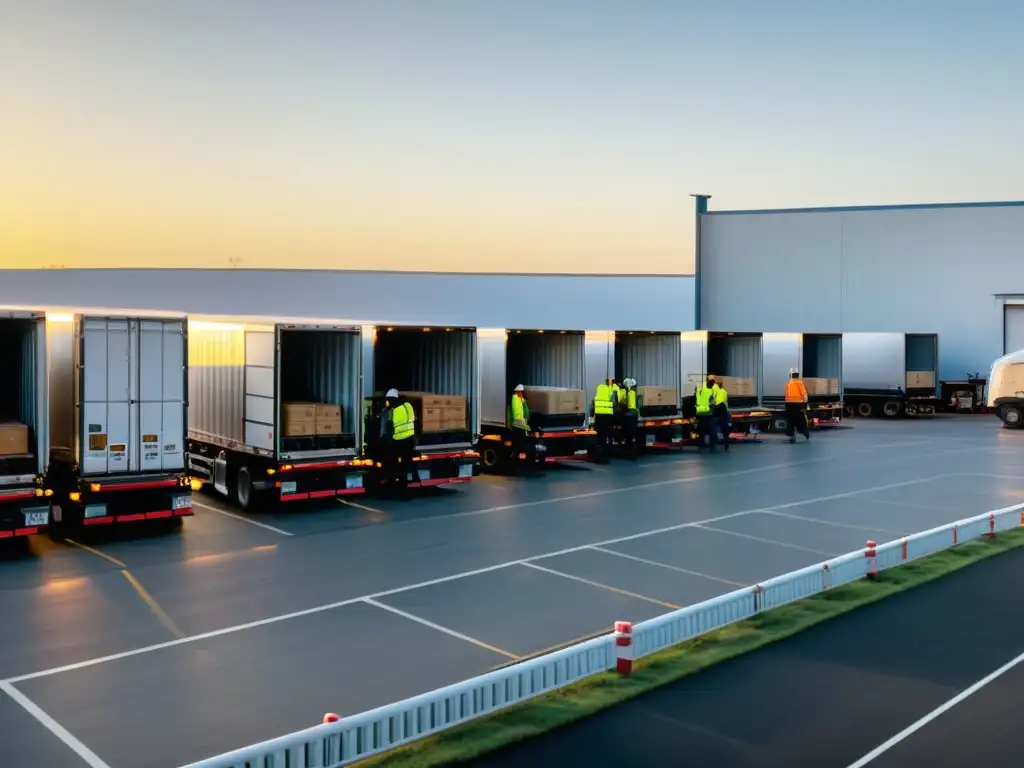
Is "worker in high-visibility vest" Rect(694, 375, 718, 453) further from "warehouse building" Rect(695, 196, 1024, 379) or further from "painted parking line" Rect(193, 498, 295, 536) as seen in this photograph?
"warehouse building" Rect(695, 196, 1024, 379)

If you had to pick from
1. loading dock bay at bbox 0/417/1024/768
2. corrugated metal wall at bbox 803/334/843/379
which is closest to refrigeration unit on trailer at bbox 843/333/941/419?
corrugated metal wall at bbox 803/334/843/379

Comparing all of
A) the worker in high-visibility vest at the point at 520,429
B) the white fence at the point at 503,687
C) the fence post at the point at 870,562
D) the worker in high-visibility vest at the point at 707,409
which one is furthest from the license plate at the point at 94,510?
the worker in high-visibility vest at the point at 707,409

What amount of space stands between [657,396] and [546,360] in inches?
137

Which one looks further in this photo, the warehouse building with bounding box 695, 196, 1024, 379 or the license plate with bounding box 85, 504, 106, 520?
the warehouse building with bounding box 695, 196, 1024, 379

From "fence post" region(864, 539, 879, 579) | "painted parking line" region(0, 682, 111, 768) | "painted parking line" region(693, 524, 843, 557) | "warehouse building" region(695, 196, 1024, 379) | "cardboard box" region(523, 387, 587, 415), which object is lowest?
"painted parking line" region(0, 682, 111, 768)

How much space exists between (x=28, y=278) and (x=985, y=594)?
50705 mm

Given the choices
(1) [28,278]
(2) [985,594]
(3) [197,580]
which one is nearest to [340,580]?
(3) [197,580]

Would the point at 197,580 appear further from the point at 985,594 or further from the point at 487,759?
the point at 985,594

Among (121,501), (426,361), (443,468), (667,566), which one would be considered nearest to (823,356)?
(426,361)

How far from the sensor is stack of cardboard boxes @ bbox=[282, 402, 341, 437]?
1598cm

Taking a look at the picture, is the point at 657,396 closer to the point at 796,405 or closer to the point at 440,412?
the point at 796,405

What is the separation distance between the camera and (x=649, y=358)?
26406mm

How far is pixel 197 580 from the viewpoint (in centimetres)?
1153

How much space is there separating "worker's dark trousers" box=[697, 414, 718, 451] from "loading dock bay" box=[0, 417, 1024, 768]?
5.42 metres
